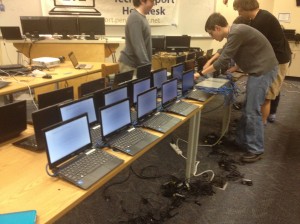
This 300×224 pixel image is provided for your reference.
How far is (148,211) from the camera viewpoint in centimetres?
197

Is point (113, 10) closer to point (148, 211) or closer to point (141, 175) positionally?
point (141, 175)

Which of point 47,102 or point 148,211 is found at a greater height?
point 47,102

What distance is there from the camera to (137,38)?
2717mm

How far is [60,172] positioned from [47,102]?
2.07 feet

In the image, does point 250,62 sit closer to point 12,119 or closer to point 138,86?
point 138,86

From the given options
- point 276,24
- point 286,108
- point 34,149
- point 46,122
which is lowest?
point 286,108

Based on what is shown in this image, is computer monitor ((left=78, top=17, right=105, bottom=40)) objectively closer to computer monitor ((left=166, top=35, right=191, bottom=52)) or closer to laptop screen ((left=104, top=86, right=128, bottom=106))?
computer monitor ((left=166, top=35, right=191, bottom=52))

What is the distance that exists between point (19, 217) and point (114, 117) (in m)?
0.73

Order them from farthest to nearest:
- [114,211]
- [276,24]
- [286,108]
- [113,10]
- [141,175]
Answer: [113,10] → [286,108] → [276,24] → [141,175] → [114,211]

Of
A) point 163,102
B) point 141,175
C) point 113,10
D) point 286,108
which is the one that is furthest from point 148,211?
point 113,10

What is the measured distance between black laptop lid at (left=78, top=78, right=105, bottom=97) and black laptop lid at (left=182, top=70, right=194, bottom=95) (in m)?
0.72

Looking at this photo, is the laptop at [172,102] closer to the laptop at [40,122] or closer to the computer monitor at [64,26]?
the laptop at [40,122]

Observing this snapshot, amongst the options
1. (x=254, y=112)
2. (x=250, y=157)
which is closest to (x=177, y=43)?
(x=254, y=112)

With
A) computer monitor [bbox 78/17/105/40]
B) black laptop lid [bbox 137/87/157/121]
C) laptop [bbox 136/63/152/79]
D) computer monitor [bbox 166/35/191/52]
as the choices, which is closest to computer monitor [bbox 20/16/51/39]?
computer monitor [bbox 78/17/105/40]
